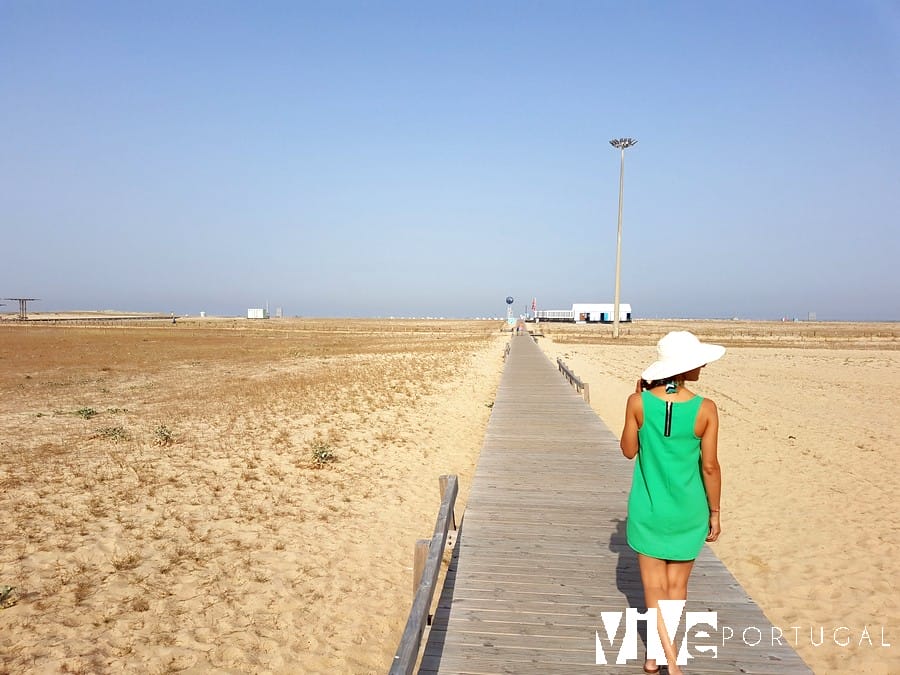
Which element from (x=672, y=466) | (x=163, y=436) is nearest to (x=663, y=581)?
(x=672, y=466)

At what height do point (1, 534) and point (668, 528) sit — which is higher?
point (668, 528)

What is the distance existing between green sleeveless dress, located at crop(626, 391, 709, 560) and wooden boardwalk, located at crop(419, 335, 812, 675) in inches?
42.1

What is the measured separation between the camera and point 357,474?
9.43 m

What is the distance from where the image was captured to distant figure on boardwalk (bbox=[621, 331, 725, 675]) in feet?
8.90

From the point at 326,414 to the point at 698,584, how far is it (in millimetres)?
10841

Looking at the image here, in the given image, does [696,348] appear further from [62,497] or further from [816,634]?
[62,497]

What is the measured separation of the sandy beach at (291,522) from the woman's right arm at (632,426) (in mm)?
3039

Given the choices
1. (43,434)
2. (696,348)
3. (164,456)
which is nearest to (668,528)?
(696,348)

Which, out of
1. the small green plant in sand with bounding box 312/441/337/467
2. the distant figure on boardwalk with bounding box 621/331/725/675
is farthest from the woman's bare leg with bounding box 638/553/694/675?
the small green plant in sand with bounding box 312/441/337/467

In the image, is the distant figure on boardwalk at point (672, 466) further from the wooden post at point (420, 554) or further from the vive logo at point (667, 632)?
the wooden post at point (420, 554)

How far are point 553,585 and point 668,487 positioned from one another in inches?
78.0

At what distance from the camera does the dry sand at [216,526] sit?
4.62m

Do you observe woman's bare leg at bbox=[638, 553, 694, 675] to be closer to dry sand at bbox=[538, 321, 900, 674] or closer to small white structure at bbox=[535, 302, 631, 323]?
dry sand at bbox=[538, 321, 900, 674]

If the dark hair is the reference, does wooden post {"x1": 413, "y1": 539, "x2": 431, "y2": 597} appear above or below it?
below
